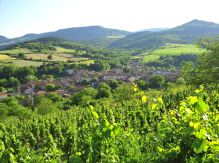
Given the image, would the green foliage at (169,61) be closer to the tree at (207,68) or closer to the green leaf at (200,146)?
the tree at (207,68)

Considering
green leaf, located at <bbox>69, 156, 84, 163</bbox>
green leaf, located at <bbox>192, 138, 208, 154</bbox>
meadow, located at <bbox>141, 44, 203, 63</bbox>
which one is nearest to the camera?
green leaf, located at <bbox>192, 138, 208, 154</bbox>

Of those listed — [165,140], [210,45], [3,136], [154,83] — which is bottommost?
[154,83]

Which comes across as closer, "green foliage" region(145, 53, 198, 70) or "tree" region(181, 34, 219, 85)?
"tree" region(181, 34, 219, 85)

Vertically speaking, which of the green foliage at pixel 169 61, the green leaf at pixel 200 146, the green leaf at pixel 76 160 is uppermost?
the green leaf at pixel 200 146

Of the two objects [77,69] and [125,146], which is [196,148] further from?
[77,69]

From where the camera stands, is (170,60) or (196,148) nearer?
(196,148)

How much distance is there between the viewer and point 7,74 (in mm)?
74125

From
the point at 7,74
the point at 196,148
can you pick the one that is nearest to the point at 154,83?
the point at 196,148

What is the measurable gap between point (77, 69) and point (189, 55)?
93257 millimetres

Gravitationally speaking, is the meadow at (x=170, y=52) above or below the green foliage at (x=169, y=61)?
above

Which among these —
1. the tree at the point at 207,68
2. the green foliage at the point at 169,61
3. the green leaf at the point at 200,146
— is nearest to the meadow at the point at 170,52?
the green foliage at the point at 169,61

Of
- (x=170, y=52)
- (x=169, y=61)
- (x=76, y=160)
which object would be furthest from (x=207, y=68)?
(x=170, y=52)

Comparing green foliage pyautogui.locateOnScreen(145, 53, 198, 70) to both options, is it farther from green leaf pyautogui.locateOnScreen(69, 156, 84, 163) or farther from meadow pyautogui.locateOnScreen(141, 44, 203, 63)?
green leaf pyautogui.locateOnScreen(69, 156, 84, 163)

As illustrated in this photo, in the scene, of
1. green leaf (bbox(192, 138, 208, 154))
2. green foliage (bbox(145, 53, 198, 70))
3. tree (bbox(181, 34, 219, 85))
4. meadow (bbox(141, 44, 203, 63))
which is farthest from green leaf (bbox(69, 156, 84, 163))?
meadow (bbox(141, 44, 203, 63))
